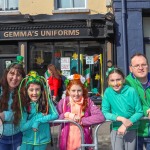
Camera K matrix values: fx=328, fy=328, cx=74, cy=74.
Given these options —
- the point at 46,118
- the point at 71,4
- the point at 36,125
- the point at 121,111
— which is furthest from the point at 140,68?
the point at 71,4

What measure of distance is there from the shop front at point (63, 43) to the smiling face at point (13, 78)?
676 centimetres

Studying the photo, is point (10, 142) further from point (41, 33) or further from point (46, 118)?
point (41, 33)

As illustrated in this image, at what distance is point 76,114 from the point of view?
4016mm

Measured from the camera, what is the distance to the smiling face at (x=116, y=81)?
13.0ft

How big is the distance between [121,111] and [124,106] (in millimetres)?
72

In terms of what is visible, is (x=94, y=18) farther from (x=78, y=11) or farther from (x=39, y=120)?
(x=39, y=120)

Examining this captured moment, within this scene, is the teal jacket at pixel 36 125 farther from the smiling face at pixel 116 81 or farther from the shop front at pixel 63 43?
the shop front at pixel 63 43

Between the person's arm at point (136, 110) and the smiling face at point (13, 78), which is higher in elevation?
the smiling face at point (13, 78)

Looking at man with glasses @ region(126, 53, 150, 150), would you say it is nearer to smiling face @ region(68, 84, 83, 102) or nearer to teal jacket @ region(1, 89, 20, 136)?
smiling face @ region(68, 84, 83, 102)

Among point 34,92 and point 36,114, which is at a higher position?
point 34,92

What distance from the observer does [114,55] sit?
35.0 feet

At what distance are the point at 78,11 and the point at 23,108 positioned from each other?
744 centimetres

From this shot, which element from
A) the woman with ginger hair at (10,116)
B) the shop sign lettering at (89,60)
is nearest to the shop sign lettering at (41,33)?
the shop sign lettering at (89,60)

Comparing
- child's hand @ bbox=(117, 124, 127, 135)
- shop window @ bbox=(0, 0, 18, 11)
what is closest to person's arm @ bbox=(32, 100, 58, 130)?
child's hand @ bbox=(117, 124, 127, 135)
